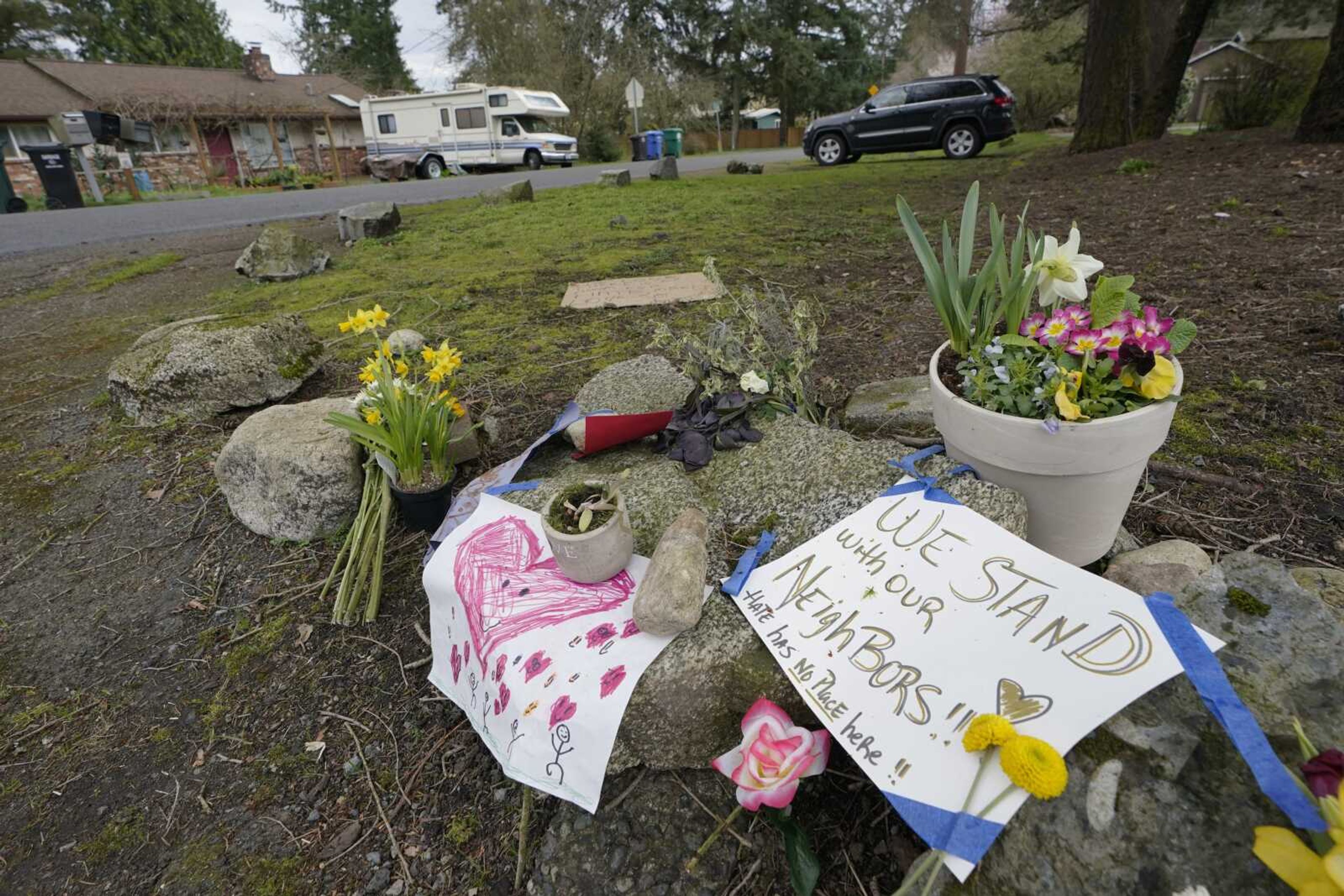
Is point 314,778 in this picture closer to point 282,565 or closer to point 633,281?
point 282,565

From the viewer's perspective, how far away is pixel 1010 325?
5.49 ft

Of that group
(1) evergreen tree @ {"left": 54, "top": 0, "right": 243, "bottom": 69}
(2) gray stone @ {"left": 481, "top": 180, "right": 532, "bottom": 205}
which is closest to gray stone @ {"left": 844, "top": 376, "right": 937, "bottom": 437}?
(2) gray stone @ {"left": 481, "top": 180, "right": 532, "bottom": 205}

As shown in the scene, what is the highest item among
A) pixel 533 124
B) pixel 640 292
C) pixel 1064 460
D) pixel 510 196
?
pixel 533 124

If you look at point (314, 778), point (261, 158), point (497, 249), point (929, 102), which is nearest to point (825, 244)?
point (497, 249)

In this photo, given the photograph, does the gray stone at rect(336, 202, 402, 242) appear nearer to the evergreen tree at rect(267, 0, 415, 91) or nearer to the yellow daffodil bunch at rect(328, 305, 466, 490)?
the yellow daffodil bunch at rect(328, 305, 466, 490)

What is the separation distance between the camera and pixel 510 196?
9.73m

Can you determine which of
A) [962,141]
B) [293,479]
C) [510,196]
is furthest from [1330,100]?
[510,196]

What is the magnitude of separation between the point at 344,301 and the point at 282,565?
3.28 meters

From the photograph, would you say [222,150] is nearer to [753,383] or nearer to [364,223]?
[364,223]

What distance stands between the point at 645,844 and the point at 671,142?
80.1 ft

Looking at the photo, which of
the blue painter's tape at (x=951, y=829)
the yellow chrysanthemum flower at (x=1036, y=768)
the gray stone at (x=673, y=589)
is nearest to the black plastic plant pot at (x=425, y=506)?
the gray stone at (x=673, y=589)

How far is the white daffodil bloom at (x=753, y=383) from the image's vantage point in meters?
2.15

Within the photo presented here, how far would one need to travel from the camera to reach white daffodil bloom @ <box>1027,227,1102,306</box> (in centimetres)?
153

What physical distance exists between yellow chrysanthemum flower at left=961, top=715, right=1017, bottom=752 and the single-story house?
26680 mm
